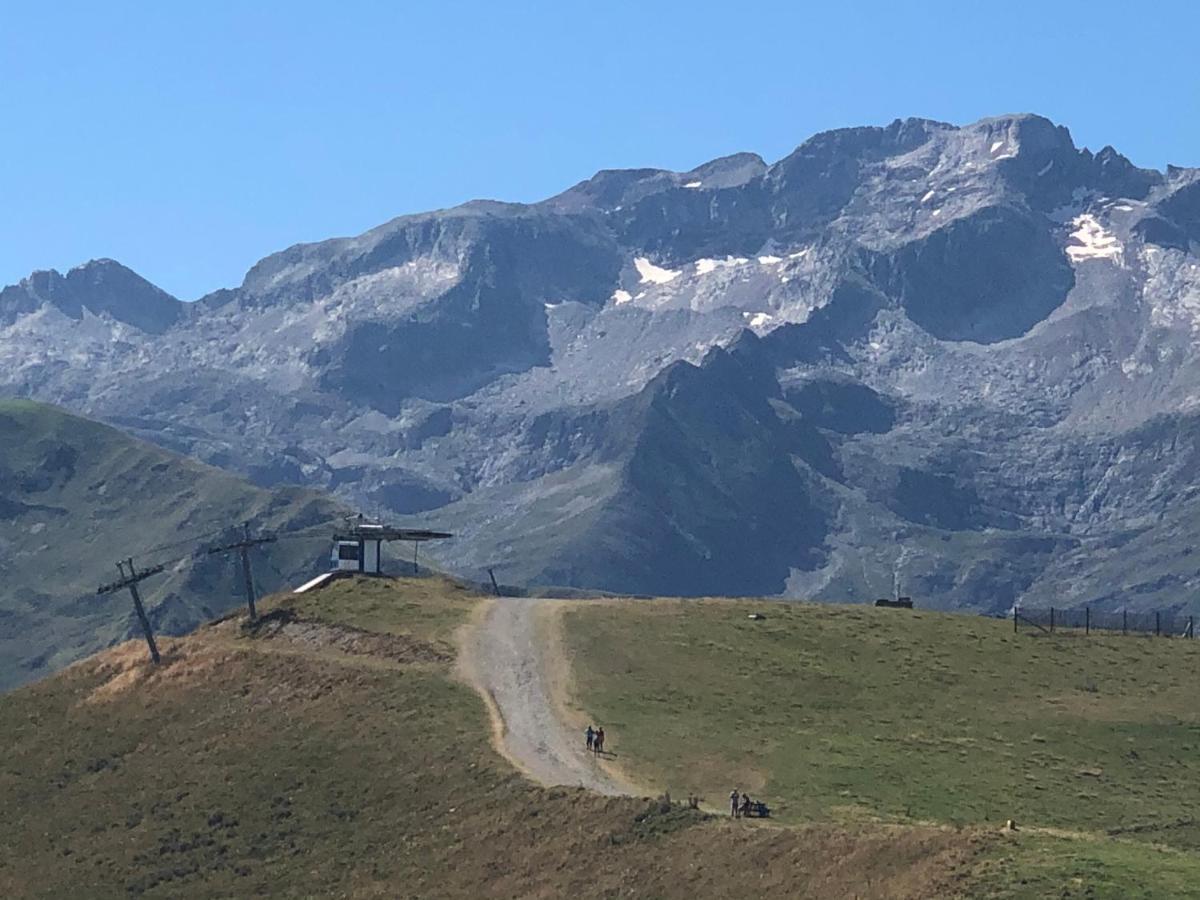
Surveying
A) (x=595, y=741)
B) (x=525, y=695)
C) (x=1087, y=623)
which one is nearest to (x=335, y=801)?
(x=595, y=741)

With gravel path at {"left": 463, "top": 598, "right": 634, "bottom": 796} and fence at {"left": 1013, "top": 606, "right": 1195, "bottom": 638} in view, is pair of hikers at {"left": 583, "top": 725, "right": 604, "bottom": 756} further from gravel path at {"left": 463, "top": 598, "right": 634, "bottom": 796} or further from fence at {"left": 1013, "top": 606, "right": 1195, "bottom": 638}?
fence at {"left": 1013, "top": 606, "right": 1195, "bottom": 638}

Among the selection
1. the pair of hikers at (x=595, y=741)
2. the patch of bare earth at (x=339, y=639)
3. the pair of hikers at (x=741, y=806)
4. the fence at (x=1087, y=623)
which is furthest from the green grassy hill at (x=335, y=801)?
the fence at (x=1087, y=623)

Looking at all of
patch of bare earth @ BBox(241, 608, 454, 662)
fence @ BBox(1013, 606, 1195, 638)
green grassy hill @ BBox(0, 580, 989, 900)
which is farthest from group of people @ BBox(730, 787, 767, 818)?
fence @ BBox(1013, 606, 1195, 638)

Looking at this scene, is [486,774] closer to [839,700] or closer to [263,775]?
[263,775]

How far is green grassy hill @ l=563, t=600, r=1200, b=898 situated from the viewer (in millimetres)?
107062

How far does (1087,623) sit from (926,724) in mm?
41059

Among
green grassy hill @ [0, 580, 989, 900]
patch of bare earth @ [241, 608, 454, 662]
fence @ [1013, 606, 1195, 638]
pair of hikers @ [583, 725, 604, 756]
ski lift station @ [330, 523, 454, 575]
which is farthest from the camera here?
ski lift station @ [330, 523, 454, 575]

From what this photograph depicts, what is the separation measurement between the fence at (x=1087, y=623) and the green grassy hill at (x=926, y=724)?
2.49m

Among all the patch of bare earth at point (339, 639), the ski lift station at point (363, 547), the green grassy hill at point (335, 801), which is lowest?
the green grassy hill at point (335, 801)

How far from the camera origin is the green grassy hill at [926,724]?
107 meters

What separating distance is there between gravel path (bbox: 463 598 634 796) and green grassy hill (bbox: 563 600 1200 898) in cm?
243

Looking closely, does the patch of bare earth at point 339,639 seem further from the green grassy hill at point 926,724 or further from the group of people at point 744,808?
the group of people at point 744,808

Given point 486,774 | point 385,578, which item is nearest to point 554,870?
point 486,774

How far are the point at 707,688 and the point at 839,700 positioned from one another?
8.32 m
